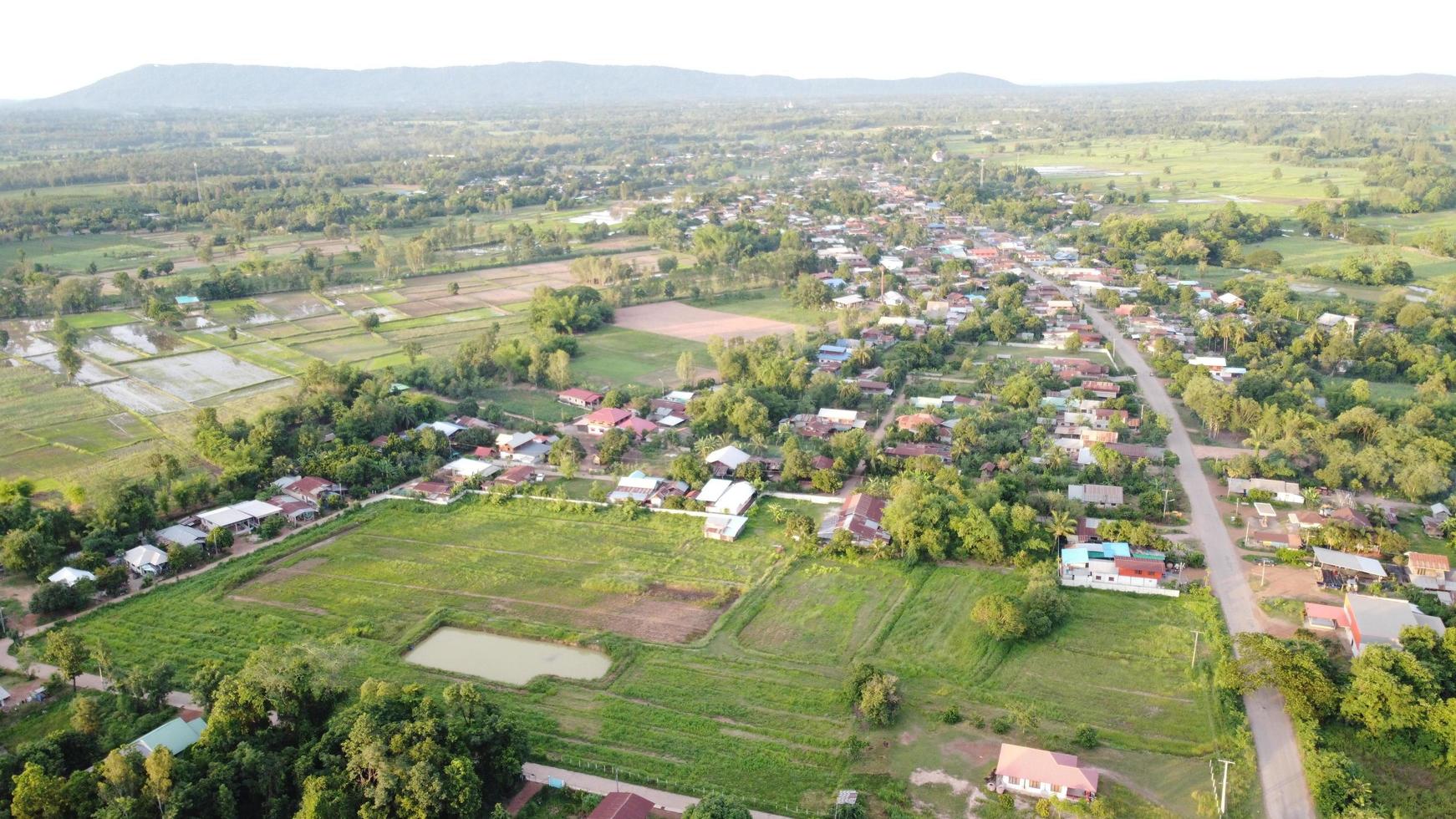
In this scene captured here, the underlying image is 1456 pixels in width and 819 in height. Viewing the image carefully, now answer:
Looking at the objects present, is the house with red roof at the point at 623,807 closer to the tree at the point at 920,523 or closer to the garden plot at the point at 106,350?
the tree at the point at 920,523

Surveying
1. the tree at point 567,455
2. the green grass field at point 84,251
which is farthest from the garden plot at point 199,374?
the green grass field at point 84,251

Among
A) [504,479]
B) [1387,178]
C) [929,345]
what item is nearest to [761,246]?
[929,345]

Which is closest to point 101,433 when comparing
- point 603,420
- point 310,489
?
point 310,489

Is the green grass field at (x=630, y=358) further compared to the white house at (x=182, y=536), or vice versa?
the green grass field at (x=630, y=358)

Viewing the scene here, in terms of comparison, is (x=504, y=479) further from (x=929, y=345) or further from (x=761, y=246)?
(x=761, y=246)

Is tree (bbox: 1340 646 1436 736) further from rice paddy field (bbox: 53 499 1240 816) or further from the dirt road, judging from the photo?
rice paddy field (bbox: 53 499 1240 816)

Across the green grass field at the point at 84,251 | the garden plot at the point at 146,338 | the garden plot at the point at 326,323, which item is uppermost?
the green grass field at the point at 84,251

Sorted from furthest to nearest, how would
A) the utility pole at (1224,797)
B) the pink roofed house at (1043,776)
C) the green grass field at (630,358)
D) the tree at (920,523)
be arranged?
the green grass field at (630,358)
the tree at (920,523)
the pink roofed house at (1043,776)
the utility pole at (1224,797)
